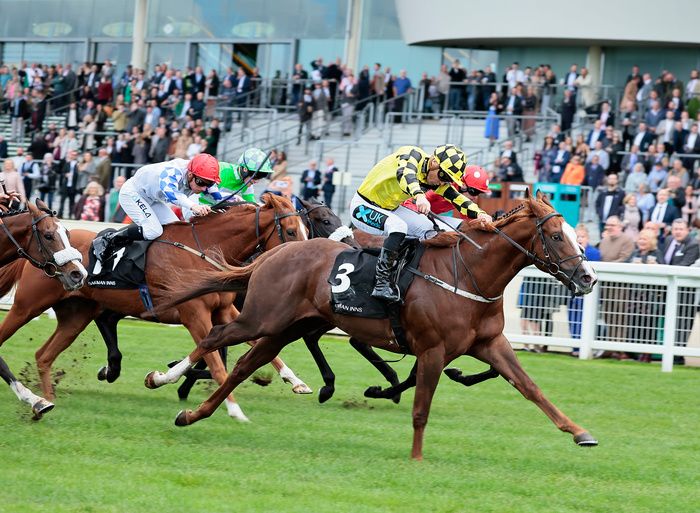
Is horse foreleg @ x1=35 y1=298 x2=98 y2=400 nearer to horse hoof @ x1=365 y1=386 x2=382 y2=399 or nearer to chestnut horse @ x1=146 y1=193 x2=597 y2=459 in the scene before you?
chestnut horse @ x1=146 y1=193 x2=597 y2=459

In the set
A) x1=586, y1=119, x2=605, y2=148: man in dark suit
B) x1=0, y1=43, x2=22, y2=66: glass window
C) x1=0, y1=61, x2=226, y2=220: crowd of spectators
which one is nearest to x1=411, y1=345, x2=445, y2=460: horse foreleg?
x1=0, y1=61, x2=226, y2=220: crowd of spectators

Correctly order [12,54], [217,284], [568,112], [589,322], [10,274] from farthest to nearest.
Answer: [12,54]
[568,112]
[589,322]
[10,274]
[217,284]

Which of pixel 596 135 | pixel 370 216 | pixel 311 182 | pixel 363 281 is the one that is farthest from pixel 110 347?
pixel 596 135

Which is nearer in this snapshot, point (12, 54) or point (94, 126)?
point (94, 126)

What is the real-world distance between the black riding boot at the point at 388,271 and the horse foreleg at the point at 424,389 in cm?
39

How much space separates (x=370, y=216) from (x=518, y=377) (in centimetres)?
137

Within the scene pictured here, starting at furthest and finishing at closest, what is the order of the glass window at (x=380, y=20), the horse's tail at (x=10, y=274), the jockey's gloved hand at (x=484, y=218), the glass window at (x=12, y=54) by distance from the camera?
the glass window at (x=12, y=54) < the glass window at (x=380, y=20) < the horse's tail at (x=10, y=274) < the jockey's gloved hand at (x=484, y=218)

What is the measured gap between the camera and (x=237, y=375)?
23.5 feet

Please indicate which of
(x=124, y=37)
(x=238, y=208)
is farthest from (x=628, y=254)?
(x=124, y=37)

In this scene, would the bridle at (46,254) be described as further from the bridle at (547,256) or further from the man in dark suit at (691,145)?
the man in dark suit at (691,145)

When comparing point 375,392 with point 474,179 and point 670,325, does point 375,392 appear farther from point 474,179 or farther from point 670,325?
point 670,325

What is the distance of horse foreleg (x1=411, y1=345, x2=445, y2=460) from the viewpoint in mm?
6566

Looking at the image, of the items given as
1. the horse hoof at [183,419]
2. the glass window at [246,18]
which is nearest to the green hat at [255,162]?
the horse hoof at [183,419]

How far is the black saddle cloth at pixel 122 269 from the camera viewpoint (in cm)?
835
